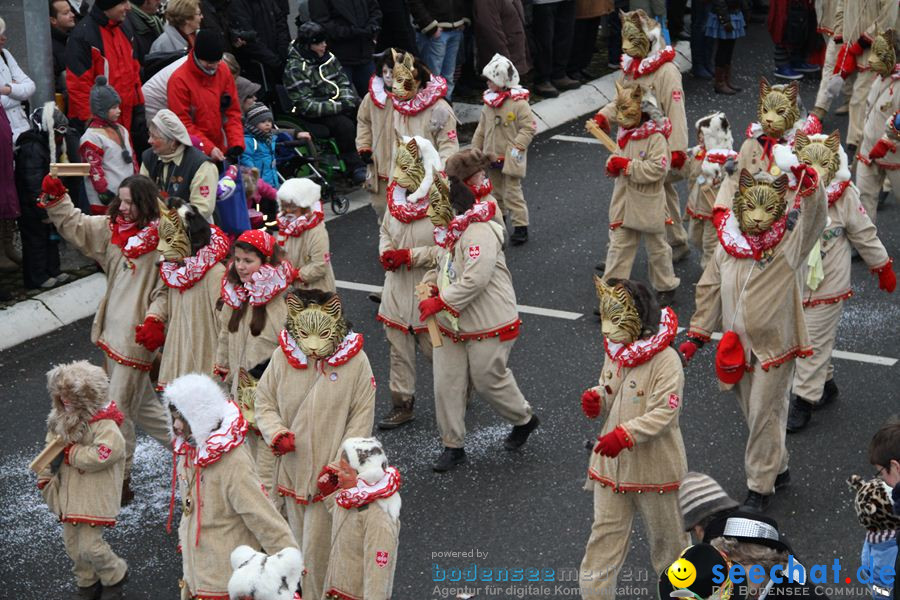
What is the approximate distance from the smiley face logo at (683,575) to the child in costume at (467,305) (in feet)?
12.5

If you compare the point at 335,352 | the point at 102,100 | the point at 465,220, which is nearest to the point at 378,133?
the point at 102,100

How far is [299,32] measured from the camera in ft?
44.4

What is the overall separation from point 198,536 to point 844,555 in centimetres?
357

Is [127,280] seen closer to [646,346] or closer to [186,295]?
[186,295]

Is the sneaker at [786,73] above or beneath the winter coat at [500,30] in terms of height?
beneath

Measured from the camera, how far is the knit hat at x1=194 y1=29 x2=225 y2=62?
11609 mm

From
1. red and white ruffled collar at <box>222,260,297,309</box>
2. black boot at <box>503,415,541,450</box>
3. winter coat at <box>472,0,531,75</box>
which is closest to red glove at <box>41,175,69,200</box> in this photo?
red and white ruffled collar at <box>222,260,297,309</box>

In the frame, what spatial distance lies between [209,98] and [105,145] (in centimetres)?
105

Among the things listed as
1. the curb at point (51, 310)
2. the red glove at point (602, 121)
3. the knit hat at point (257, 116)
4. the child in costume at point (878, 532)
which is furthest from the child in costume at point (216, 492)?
the knit hat at point (257, 116)

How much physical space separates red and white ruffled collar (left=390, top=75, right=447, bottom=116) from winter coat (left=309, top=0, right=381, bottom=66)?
2368 millimetres

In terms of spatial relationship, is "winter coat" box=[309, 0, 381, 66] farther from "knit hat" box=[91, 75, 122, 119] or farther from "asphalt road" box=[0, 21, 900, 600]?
"knit hat" box=[91, 75, 122, 119]

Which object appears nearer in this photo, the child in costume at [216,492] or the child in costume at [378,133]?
the child in costume at [216,492]

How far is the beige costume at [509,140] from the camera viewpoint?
12516 millimetres

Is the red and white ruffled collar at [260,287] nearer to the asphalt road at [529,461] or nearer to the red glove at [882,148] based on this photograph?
the asphalt road at [529,461]
